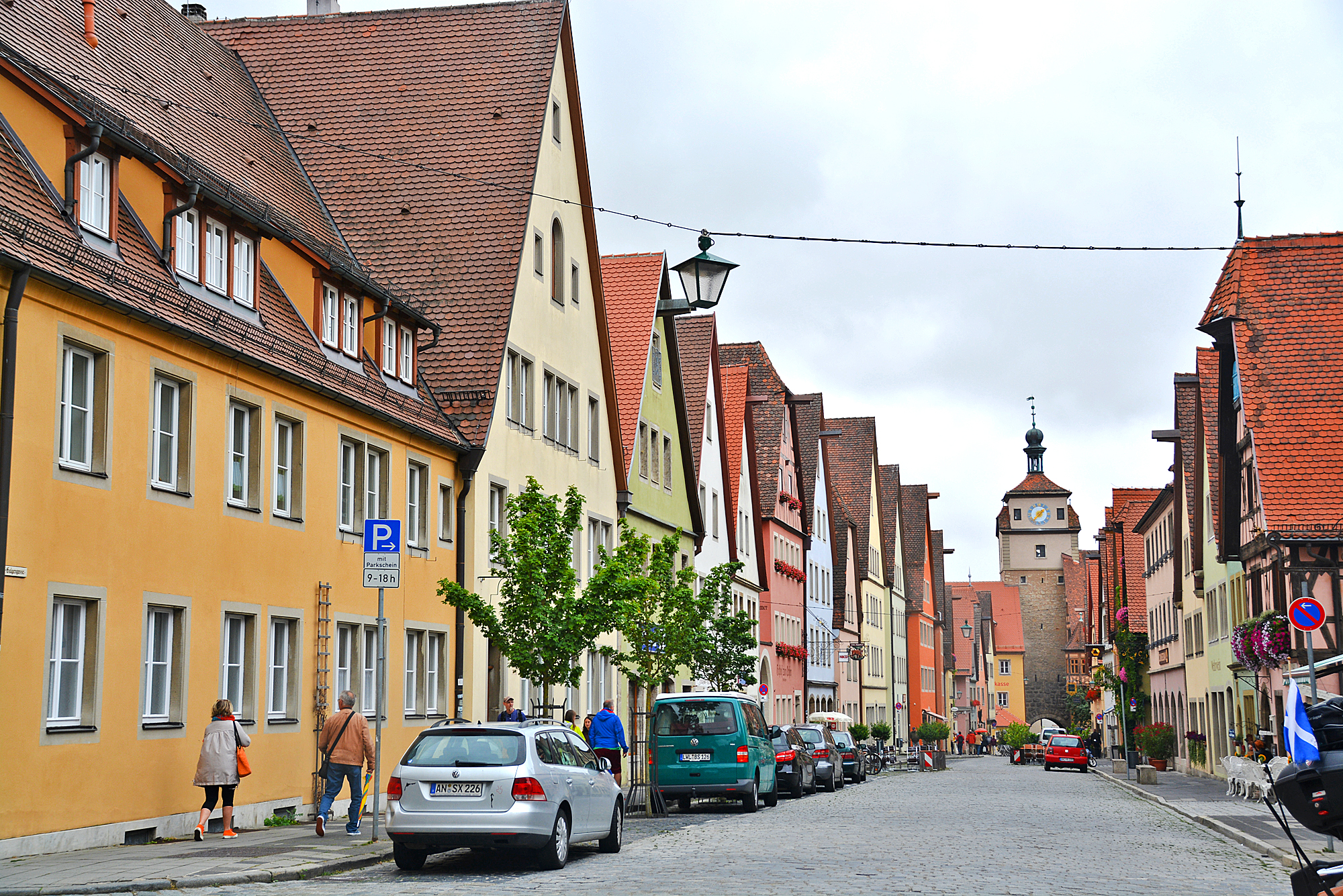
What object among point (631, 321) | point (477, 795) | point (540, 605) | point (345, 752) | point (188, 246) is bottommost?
point (477, 795)

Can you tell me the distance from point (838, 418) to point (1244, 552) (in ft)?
166

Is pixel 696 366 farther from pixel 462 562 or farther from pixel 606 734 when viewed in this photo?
pixel 606 734

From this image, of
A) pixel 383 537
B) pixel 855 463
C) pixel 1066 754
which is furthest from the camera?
pixel 855 463

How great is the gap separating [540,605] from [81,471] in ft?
26.0

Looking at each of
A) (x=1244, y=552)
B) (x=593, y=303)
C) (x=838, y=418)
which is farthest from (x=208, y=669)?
(x=838, y=418)

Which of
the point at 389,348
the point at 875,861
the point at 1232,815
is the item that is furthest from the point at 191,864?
the point at 1232,815

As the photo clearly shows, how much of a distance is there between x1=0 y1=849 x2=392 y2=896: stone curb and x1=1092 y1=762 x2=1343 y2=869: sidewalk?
8481mm

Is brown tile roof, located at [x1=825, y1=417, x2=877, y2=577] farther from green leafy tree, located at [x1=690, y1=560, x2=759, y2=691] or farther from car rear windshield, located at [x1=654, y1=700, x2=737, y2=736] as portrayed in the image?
car rear windshield, located at [x1=654, y1=700, x2=737, y2=736]

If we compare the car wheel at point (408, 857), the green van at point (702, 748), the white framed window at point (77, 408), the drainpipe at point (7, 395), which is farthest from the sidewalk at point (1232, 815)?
the white framed window at point (77, 408)

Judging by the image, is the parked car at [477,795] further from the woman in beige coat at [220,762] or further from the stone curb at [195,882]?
the woman in beige coat at [220,762]

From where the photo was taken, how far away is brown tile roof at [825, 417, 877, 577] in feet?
268

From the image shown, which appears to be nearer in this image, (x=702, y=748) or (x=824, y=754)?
(x=702, y=748)

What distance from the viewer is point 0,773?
13.5m

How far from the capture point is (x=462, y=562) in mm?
25469
